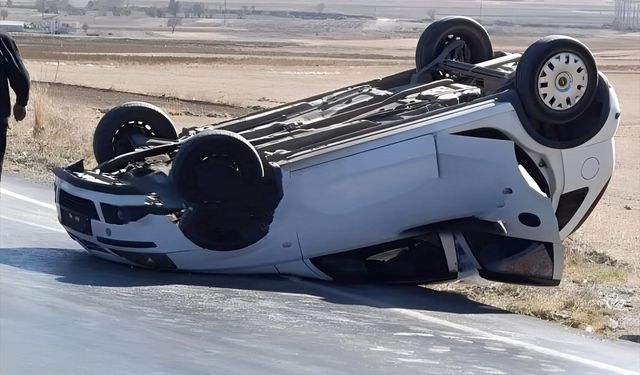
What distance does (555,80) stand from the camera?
24.7 feet

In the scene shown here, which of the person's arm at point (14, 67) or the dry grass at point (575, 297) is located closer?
the dry grass at point (575, 297)

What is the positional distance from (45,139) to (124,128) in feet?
18.5

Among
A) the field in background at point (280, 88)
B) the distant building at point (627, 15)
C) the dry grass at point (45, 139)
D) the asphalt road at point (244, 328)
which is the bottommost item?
the distant building at point (627, 15)

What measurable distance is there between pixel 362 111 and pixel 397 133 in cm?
91

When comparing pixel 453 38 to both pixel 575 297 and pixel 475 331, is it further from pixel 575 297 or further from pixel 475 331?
pixel 475 331

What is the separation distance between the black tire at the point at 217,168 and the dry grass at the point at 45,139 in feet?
17.0

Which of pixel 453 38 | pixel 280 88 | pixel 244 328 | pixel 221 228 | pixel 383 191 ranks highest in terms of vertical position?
pixel 453 38

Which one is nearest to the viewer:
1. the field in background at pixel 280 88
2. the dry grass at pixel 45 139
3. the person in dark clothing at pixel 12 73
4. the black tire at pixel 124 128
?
the field in background at pixel 280 88

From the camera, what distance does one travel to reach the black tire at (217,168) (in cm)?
712

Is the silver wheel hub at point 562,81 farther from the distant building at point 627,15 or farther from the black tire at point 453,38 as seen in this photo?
the distant building at point 627,15

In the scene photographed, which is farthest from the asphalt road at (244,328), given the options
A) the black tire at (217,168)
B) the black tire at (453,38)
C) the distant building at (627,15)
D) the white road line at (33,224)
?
the distant building at (627,15)

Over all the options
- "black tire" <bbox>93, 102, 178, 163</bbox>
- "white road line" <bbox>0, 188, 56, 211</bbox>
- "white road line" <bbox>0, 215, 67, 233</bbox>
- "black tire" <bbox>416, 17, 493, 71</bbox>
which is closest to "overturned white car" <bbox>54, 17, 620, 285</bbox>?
"black tire" <bbox>93, 102, 178, 163</bbox>

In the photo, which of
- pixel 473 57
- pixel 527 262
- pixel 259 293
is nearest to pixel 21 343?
pixel 259 293

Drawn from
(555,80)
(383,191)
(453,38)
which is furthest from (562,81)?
(453,38)
